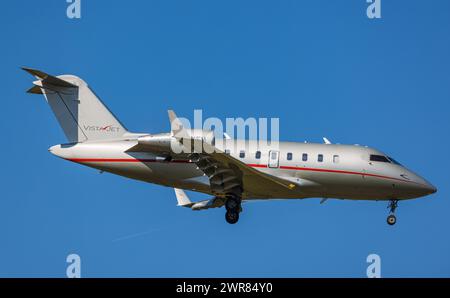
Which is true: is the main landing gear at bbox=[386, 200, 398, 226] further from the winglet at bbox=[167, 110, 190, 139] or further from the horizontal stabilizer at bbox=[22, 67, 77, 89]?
the horizontal stabilizer at bbox=[22, 67, 77, 89]

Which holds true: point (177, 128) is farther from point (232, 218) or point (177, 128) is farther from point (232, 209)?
point (232, 218)

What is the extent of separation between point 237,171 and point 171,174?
277cm

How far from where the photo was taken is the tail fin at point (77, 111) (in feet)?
102

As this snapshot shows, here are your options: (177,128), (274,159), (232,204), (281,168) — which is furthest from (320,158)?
(177,128)

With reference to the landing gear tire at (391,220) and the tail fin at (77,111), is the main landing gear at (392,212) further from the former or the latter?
the tail fin at (77,111)

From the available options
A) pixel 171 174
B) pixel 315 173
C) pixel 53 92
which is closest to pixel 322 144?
pixel 315 173

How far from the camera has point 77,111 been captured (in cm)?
3136

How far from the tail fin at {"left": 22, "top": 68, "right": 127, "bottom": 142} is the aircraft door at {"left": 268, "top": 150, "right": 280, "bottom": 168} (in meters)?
6.00

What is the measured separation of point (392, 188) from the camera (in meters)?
30.6

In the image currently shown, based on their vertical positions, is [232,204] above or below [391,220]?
above

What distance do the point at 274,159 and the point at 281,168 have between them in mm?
441

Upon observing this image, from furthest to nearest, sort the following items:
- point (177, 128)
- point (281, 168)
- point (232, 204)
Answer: point (281, 168) → point (232, 204) → point (177, 128)

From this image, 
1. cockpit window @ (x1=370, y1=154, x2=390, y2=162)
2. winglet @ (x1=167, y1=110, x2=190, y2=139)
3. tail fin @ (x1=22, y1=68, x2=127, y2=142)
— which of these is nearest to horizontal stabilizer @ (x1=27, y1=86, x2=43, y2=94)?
tail fin @ (x1=22, y1=68, x2=127, y2=142)

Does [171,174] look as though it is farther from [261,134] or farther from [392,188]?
[392,188]
